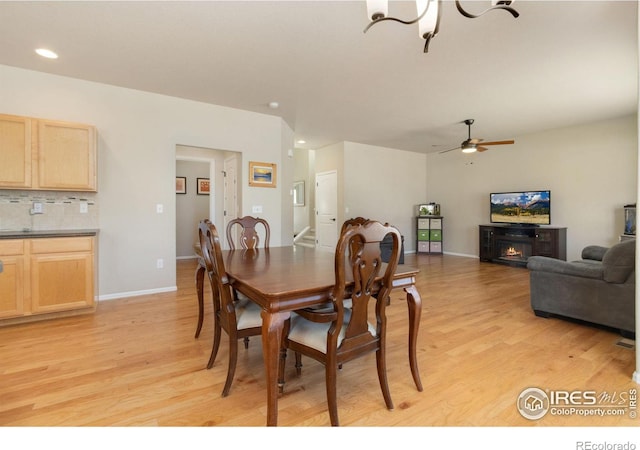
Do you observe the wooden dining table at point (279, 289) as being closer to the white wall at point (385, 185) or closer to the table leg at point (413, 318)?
the table leg at point (413, 318)

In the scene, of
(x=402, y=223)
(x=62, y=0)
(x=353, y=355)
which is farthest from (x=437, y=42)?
(x=402, y=223)

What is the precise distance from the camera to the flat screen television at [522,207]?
5.69 meters

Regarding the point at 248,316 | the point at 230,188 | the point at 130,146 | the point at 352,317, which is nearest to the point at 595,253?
the point at 352,317

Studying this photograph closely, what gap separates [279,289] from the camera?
141 centimetres

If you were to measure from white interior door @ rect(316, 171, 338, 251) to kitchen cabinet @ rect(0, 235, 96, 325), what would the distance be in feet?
15.2

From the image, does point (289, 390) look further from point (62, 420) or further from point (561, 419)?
point (561, 419)

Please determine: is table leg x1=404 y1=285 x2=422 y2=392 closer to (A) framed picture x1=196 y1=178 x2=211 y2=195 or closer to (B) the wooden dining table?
(B) the wooden dining table

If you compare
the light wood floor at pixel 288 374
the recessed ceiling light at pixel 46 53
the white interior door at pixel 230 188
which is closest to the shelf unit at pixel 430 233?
the light wood floor at pixel 288 374

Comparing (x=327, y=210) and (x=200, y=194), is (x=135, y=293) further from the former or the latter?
(x=327, y=210)

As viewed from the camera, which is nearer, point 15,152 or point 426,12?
point 426,12

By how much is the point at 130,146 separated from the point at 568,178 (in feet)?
22.8

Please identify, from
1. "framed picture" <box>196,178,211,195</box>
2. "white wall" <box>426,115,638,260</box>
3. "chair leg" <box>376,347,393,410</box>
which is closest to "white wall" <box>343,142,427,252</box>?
"white wall" <box>426,115,638,260</box>

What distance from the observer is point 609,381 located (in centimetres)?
189

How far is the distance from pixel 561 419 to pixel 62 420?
2486mm
